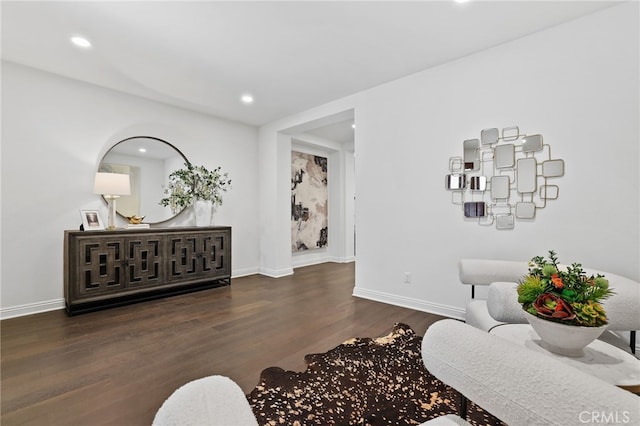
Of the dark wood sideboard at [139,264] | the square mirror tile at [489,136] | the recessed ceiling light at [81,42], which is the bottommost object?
the dark wood sideboard at [139,264]

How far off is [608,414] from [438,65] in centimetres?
347

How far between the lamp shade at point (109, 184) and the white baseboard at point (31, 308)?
1354 millimetres

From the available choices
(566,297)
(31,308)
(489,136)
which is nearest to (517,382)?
(566,297)

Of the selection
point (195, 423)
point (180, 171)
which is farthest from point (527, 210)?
point (180, 171)

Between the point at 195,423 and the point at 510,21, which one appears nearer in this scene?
the point at 195,423

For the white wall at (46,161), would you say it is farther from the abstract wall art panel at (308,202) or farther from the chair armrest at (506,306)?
the chair armrest at (506,306)

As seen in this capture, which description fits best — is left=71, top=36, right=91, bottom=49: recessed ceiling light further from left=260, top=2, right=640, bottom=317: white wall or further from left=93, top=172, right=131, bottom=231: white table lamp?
left=260, top=2, right=640, bottom=317: white wall

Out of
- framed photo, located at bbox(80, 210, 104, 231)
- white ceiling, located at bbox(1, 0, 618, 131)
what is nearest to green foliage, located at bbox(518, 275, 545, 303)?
white ceiling, located at bbox(1, 0, 618, 131)

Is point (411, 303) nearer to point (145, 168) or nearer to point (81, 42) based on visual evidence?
point (145, 168)

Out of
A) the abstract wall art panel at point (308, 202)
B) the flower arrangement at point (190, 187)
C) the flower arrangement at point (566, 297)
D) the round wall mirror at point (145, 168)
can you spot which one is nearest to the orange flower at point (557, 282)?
the flower arrangement at point (566, 297)

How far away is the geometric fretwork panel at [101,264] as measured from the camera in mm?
3236

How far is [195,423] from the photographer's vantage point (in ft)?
1.74

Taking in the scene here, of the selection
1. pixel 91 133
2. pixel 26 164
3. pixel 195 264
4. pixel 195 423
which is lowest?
pixel 195 264

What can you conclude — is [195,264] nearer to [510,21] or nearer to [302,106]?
[302,106]
